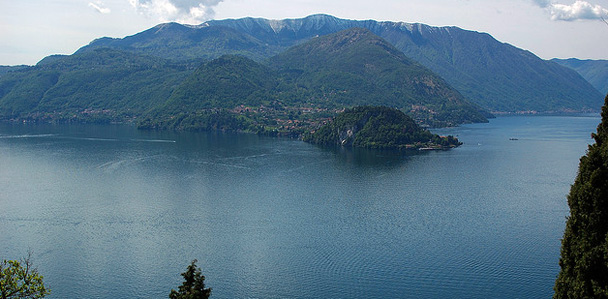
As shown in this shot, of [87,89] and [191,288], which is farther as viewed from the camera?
[87,89]

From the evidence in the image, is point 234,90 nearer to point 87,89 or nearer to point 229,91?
point 229,91

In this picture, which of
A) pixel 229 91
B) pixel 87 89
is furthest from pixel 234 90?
pixel 87 89

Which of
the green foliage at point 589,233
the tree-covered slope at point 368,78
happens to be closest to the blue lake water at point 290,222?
the green foliage at point 589,233

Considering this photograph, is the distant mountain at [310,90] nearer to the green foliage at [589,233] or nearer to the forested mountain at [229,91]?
→ the forested mountain at [229,91]

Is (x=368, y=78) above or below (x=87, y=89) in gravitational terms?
above

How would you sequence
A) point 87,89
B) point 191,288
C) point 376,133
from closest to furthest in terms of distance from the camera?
1. point 191,288
2. point 376,133
3. point 87,89

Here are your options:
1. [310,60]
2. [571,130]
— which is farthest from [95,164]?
[310,60]

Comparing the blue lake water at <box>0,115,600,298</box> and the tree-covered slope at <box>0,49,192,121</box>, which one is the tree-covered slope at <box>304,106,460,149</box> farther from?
the tree-covered slope at <box>0,49,192,121</box>

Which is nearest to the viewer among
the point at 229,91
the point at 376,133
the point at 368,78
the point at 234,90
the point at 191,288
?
the point at 191,288
